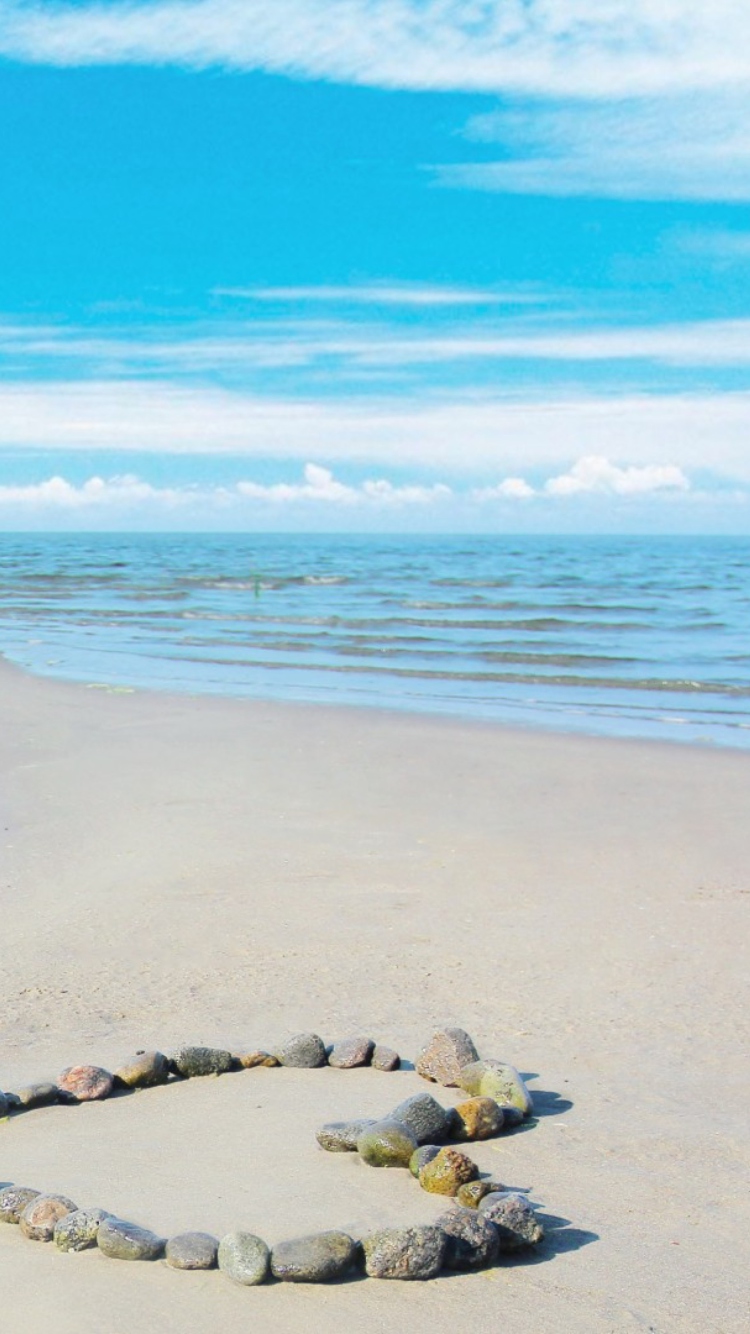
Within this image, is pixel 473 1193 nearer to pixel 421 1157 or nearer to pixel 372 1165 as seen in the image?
pixel 421 1157

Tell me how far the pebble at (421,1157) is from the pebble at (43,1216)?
88 centimetres

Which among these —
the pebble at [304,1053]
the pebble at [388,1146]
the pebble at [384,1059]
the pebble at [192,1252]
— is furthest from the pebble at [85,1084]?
the pebble at [192,1252]

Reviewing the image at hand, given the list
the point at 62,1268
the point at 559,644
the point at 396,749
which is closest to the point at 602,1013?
the point at 62,1268

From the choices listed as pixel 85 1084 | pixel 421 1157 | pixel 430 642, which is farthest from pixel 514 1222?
pixel 430 642

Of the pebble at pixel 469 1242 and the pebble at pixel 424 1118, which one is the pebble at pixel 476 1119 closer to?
the pebble at pixel 424 1118

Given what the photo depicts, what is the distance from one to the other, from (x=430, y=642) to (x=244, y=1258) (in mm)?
19613

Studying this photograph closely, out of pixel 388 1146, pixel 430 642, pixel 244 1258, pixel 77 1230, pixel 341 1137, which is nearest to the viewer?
pixel 244 1258

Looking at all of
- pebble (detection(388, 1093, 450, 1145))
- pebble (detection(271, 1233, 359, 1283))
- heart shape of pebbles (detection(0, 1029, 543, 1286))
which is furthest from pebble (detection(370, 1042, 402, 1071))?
pebble (detection(271, 1233, 359, 1283))

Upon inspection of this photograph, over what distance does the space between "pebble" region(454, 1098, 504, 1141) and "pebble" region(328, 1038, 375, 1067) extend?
2.01ft

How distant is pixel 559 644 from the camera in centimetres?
2214

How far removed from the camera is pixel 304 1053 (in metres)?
4.29

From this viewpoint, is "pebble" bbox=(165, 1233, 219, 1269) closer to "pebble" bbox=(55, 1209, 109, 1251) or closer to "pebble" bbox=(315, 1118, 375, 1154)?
"pebble" bbox=(55, 1209, 109, 1251)

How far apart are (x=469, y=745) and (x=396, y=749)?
2.33ft

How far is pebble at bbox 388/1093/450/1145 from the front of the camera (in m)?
→ 3.63
